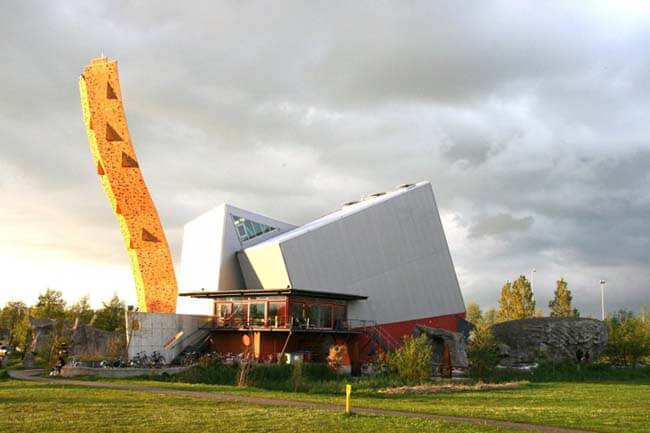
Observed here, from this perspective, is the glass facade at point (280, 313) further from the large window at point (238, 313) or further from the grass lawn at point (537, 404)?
the grass lawn at point (537, 404)

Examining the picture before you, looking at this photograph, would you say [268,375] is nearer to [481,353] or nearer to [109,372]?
[109,372]

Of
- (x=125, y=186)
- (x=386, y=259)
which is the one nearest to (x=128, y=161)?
(x=125, y=186)

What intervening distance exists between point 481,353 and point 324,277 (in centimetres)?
1206

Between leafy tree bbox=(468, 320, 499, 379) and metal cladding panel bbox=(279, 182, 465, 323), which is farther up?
metal cladding panel bbox=(279, 182, 465, 323)

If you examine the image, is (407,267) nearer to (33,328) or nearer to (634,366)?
(634,366)

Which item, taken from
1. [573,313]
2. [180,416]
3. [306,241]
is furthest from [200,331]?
[573,313]

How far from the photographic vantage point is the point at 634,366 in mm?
52312

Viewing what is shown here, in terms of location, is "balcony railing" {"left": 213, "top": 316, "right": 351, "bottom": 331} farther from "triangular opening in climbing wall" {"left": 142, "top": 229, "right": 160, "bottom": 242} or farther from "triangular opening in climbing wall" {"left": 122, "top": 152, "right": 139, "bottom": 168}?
"triangular opening in climbing wall" {"left": 122, "top": 152, "right": 139, "bottom": 168}

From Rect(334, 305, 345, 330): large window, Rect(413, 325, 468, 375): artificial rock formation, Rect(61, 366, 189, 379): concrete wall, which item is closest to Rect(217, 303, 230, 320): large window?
Rect(334, 305, 345, 330): large window

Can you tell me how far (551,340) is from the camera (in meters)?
51.5

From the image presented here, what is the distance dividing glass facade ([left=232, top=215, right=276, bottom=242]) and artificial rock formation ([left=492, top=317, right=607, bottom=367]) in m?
19.7

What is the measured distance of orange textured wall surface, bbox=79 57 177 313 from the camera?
49125 millimetres

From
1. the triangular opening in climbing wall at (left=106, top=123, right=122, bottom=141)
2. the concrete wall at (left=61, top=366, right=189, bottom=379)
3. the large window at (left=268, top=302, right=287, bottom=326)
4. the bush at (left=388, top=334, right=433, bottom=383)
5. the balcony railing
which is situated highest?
the triangular opening in climbing wall at (left=106, top=123, right=122, bottom=141)

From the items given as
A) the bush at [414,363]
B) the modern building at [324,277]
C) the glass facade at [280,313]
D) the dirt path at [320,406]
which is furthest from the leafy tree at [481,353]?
the dirt path at [320,406]
